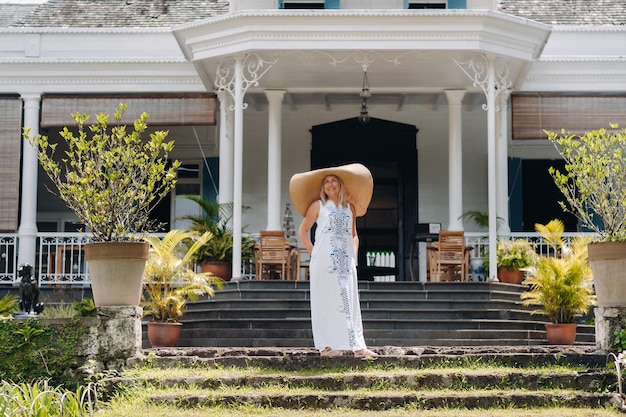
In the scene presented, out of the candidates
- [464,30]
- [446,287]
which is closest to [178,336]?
[446,287]

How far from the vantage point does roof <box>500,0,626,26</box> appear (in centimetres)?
1833

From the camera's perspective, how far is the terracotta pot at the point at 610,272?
952 cm

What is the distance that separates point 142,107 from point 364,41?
4144 millimetres

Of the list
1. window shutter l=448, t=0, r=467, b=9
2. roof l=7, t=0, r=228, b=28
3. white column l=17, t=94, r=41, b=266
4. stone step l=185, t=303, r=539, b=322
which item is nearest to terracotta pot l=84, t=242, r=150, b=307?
stone step l=185, t=303, r=539, b=322

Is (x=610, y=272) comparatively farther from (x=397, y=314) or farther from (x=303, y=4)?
(x=303, y=4)

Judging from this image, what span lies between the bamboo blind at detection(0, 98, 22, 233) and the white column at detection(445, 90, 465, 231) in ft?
22.0

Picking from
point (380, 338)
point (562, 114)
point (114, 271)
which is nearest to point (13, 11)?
point (562, 114)

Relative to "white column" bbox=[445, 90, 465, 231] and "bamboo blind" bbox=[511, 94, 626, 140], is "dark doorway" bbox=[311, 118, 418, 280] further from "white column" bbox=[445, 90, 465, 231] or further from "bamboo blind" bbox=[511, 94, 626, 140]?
"bamboo blind" bbox=[511, 94, 626, 140]

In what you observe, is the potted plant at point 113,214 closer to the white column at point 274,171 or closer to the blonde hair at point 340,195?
the blonde hair at point 340,195

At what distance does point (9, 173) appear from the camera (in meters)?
16.7

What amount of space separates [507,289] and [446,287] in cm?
85

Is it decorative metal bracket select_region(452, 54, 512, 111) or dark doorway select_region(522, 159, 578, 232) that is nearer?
decorative metal bracket select_region(452, 54, 512, 111)

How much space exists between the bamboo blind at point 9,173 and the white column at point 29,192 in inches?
7.0

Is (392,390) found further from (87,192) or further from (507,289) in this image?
(507,289)
